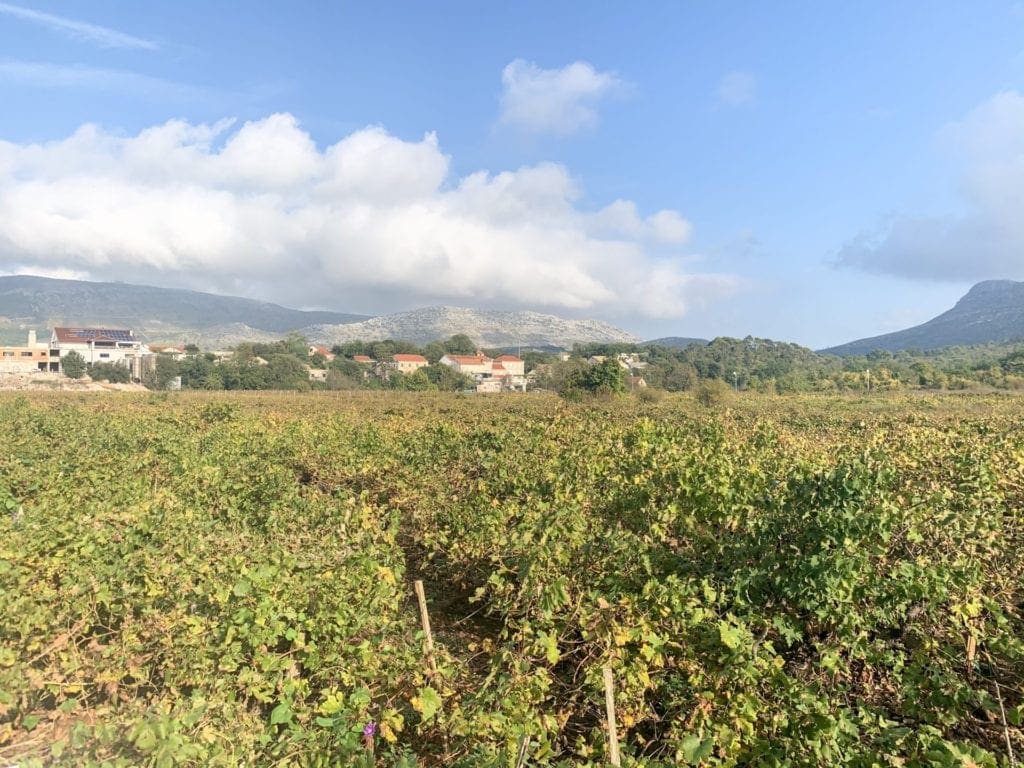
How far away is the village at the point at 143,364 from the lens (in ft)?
225

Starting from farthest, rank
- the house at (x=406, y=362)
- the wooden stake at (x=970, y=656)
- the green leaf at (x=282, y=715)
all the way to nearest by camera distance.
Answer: the house at (x=406, y=362), the wooden stake at (x=970, y=656), the green leaf at (x=282, y=715)

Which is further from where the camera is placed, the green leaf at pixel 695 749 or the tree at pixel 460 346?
the tree at pixel 460 346

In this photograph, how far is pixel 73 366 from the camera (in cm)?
7194

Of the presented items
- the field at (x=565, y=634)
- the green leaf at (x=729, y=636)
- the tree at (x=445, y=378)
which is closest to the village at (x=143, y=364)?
the tree at (x=445, y=378)

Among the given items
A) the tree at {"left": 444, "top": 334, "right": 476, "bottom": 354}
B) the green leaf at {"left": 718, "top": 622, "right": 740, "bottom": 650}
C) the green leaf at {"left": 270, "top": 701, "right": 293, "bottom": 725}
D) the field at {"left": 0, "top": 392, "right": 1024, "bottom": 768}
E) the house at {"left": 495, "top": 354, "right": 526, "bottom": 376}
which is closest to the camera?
the field at {"left": 0, "top": 392, "right": 1024, "bottom": 768}

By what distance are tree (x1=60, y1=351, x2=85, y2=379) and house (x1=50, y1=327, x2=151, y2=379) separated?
789 centimetres

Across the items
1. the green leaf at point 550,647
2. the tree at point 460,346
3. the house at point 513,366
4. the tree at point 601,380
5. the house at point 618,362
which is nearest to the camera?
the green leaf at point 550,647

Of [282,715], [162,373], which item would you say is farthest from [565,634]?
[162,373]

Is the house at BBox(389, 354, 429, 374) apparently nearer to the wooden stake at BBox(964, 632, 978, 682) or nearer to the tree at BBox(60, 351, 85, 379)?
the tree at BBox(60, 351, 85, 379)

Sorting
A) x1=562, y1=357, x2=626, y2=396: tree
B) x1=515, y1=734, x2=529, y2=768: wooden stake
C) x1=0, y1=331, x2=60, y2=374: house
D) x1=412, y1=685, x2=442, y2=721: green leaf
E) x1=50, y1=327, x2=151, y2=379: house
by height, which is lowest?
x1=412, y1=685, x2=442, y2=721: green leaf

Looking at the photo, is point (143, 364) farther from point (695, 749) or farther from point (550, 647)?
point (695, 749)

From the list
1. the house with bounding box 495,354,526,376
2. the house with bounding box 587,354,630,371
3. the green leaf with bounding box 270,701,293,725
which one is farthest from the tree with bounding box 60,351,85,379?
the green leaf with bounding box 270,701,293,725

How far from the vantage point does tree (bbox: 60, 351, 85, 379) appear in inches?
2702

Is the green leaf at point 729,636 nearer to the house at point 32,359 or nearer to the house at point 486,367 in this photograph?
the house at point 486,367
